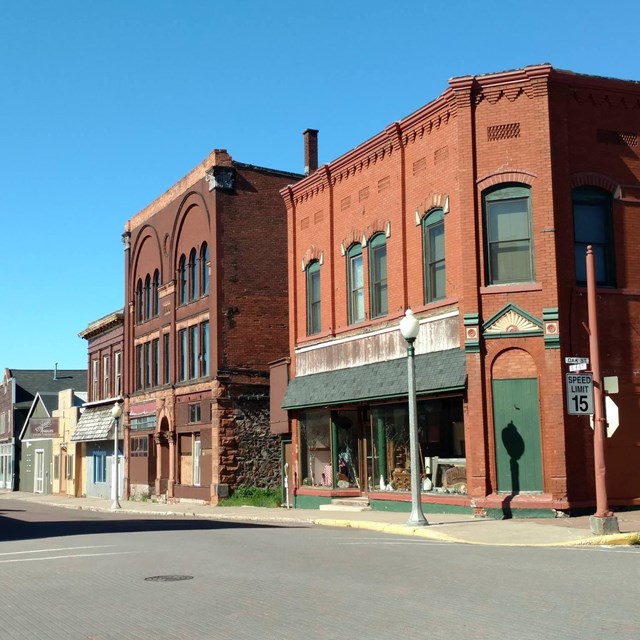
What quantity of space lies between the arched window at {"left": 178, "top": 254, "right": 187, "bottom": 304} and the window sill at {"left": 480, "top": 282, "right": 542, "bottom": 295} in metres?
19.0

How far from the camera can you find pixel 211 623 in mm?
8359

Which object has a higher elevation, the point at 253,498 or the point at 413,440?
the point at 413,440

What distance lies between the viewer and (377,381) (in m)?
23.7

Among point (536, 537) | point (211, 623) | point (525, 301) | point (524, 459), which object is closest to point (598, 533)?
point (536, 537)

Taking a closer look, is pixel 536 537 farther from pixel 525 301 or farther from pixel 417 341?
pixel 417 341

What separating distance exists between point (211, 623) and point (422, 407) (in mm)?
14507

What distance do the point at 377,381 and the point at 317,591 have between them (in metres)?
14.0

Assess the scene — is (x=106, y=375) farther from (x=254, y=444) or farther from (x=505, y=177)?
(x=505, y=177)

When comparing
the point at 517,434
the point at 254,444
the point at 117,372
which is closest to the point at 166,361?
the point at 254,444

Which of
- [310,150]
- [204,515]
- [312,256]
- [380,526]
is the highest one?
[310,150]

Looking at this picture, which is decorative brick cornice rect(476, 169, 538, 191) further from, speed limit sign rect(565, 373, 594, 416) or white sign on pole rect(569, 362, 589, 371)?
speed limit sign rect(565, 373, 594, 416)

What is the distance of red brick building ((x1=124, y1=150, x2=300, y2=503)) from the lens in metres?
33.1

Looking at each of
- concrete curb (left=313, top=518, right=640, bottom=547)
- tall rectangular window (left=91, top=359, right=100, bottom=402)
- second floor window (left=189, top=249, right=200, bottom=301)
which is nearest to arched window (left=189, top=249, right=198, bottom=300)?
second floor window (left=189, top=249, right=200, bottom=301)

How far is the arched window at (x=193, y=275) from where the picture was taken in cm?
3591
